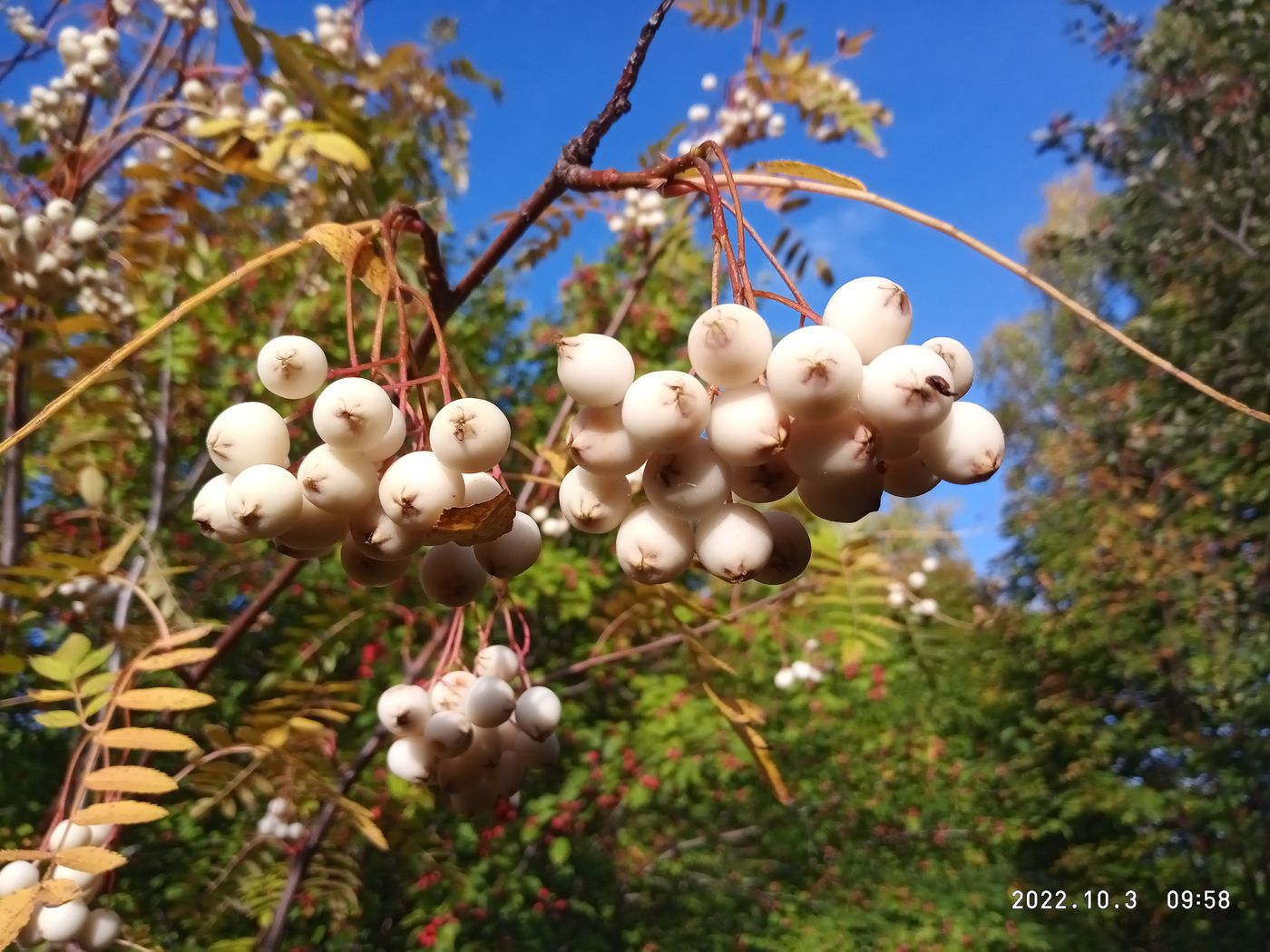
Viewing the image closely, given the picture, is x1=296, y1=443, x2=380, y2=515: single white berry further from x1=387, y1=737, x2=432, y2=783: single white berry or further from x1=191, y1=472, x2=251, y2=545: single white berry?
x1=387, y1=737, x2=432, y2=783: single white berry

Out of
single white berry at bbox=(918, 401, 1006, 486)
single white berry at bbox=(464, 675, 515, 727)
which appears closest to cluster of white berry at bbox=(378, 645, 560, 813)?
single white berry at bbox=(464, 675, 515, 727)

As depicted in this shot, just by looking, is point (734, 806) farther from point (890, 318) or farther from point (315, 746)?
point (890, 318)

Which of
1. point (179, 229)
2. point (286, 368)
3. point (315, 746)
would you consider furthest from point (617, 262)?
point (286, 368)

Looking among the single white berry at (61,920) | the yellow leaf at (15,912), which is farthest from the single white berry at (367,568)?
the single white berry at (61,920)

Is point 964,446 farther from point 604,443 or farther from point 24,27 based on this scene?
point 24,27

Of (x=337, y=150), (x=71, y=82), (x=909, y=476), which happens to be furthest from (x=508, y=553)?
(x=71, y=82)

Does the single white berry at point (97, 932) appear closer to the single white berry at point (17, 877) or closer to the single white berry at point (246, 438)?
the single white berry at point (17, 877)
